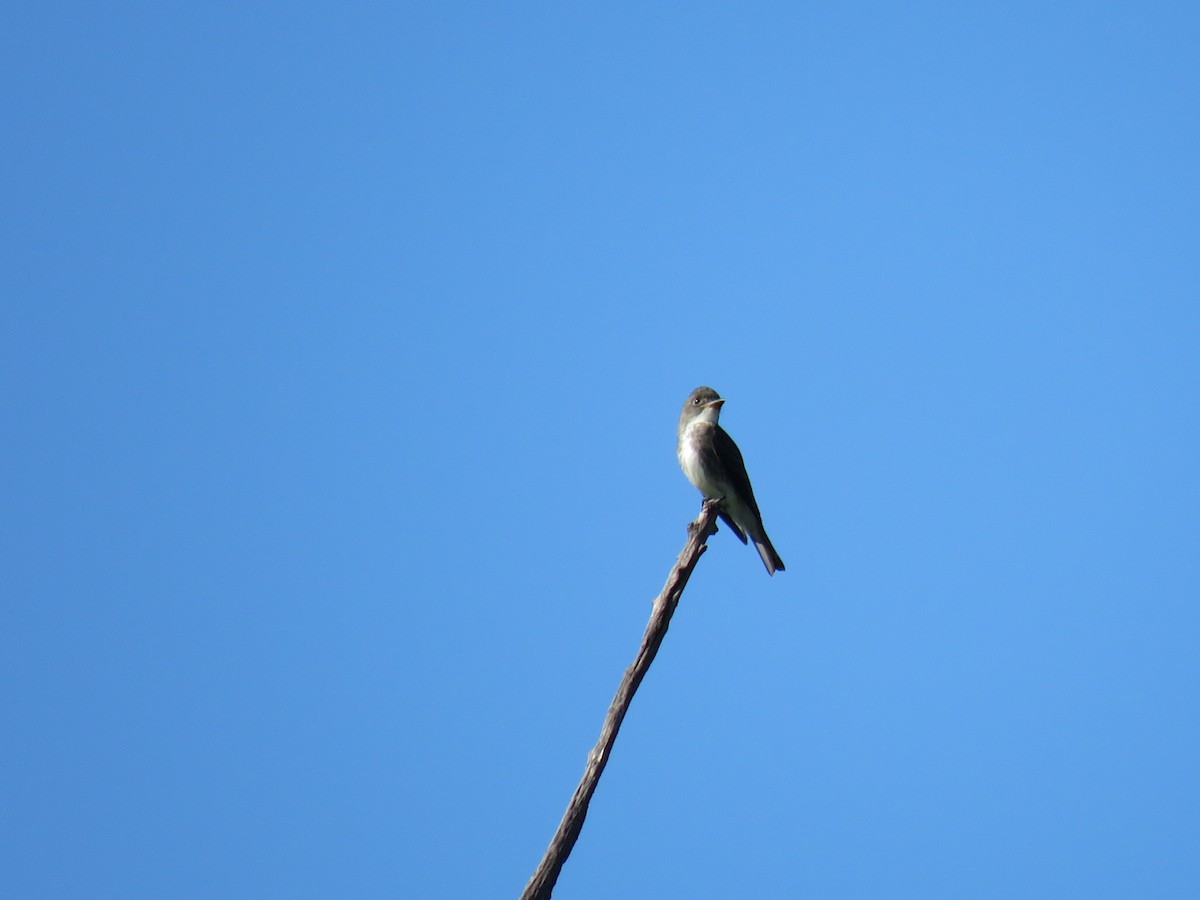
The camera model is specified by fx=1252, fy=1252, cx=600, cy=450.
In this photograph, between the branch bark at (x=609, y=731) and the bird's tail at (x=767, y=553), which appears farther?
the bird's tail at (x=767, y=553)

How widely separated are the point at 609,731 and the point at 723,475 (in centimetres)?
585

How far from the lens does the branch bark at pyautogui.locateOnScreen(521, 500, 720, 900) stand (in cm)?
630

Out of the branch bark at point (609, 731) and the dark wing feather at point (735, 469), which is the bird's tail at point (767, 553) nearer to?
the dark wing feather at point (735, 469)

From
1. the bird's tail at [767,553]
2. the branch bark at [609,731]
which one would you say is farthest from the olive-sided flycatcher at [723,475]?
the branch bark at [609,731]

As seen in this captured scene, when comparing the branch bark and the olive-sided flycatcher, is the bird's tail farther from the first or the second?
the branch bark

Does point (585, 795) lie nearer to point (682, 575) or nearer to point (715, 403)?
point (682, 575)

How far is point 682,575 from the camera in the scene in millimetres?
7633

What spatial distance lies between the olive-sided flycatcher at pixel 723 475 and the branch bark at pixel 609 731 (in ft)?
14.4

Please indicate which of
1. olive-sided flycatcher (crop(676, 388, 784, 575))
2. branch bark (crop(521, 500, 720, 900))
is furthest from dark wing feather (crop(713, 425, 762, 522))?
branch bark (crop(521, 500, 720, 900))

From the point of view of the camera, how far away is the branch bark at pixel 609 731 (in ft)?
20.7

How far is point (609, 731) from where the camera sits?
669cm

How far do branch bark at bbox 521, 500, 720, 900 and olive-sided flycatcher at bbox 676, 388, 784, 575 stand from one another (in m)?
4.39

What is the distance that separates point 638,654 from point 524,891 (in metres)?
1.42

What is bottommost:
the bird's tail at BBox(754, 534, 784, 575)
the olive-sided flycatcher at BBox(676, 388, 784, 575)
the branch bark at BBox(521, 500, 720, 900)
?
the branch bark at BBox(521, 500, 720, 900)
